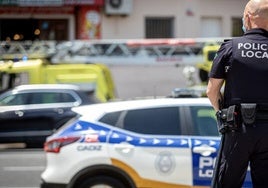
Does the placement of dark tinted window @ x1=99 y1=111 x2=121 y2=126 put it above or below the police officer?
below

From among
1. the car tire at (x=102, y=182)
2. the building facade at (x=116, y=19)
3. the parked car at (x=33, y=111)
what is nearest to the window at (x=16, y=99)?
the parked car at (x=33, y=111)

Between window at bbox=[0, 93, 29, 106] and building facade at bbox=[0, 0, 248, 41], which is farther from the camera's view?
building facade at bbox=[0, 0, 248, 41]

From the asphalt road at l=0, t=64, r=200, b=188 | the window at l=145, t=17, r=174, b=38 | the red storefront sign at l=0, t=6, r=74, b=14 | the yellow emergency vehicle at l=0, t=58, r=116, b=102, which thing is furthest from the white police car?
the window at l=145, t=17, r=174, b=38

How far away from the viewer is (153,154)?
19.0 feet

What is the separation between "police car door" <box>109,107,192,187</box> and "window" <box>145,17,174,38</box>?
18.9 meters

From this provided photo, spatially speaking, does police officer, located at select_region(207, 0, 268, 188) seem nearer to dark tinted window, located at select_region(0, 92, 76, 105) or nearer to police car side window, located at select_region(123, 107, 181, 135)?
police car side window, located at select_region(123, 107, 181, 135)

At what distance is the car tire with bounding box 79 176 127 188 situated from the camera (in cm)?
579

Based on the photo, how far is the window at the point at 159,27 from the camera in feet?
81.1

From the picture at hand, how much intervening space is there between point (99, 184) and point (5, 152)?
6.65 m

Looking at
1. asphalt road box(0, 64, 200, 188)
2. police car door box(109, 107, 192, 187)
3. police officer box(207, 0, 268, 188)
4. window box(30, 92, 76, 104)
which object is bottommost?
asphalt road box(0, 64, 200, 188)

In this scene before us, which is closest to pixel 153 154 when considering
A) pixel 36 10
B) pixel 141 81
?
pixel 141 81

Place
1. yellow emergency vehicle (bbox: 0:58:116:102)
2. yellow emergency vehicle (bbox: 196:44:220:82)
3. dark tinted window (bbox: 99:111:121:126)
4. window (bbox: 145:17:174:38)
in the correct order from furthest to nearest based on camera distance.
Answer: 1. window (bbox: 145:17:174:38)
2. yellow emergency vehicle (bbox: 196:44:220:82)
3. yellow emergency vehicle (bbox: 0:58:116:102)
4. dark tinted window (bbox: 99:111:121:126)

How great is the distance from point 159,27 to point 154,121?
19086mm

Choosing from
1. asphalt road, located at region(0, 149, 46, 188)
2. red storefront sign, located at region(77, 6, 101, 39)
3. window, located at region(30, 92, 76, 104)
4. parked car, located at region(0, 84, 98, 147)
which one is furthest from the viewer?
red storefront sign, located at region(77, 6, 101, 39)
